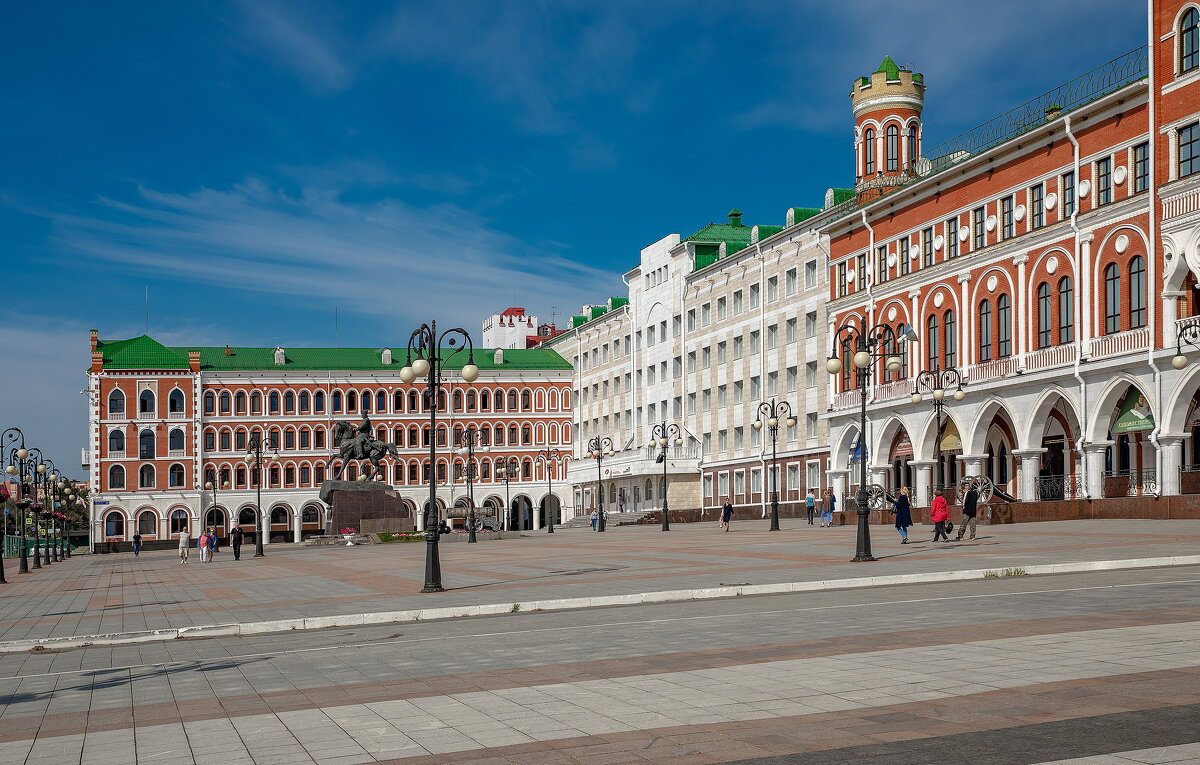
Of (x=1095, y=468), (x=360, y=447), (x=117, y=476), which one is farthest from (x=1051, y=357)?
(x=117, y=476)

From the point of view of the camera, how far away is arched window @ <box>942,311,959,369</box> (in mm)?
59344

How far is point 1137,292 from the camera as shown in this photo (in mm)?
46656

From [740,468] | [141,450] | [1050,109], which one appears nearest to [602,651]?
[1050,109]

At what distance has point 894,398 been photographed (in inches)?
2530

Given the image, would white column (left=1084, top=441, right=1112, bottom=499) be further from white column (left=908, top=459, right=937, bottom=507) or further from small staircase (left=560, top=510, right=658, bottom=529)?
small staircase (left=560, top=510, right=658, bottom=529)

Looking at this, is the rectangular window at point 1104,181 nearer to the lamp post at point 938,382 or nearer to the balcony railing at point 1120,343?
the balcony railing at point 1120,343

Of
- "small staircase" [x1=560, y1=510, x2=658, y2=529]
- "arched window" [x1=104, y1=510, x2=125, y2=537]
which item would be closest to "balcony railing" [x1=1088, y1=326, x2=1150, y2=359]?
"small staircase" [x1=560, y1=510, x2=658, y2=529]

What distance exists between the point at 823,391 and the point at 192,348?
A: 2841 inches

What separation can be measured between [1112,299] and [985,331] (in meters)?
9.39

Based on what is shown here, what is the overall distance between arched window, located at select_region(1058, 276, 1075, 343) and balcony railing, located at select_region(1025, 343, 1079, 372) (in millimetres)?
514

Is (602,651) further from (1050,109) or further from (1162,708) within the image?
(1050,109)

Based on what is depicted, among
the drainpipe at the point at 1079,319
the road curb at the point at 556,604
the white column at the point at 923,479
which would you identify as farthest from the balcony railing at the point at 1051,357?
the road curb at the point at 556,604

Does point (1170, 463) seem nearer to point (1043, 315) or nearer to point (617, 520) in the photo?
point (1043, 315)

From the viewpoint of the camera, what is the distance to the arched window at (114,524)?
11488 centimetres
